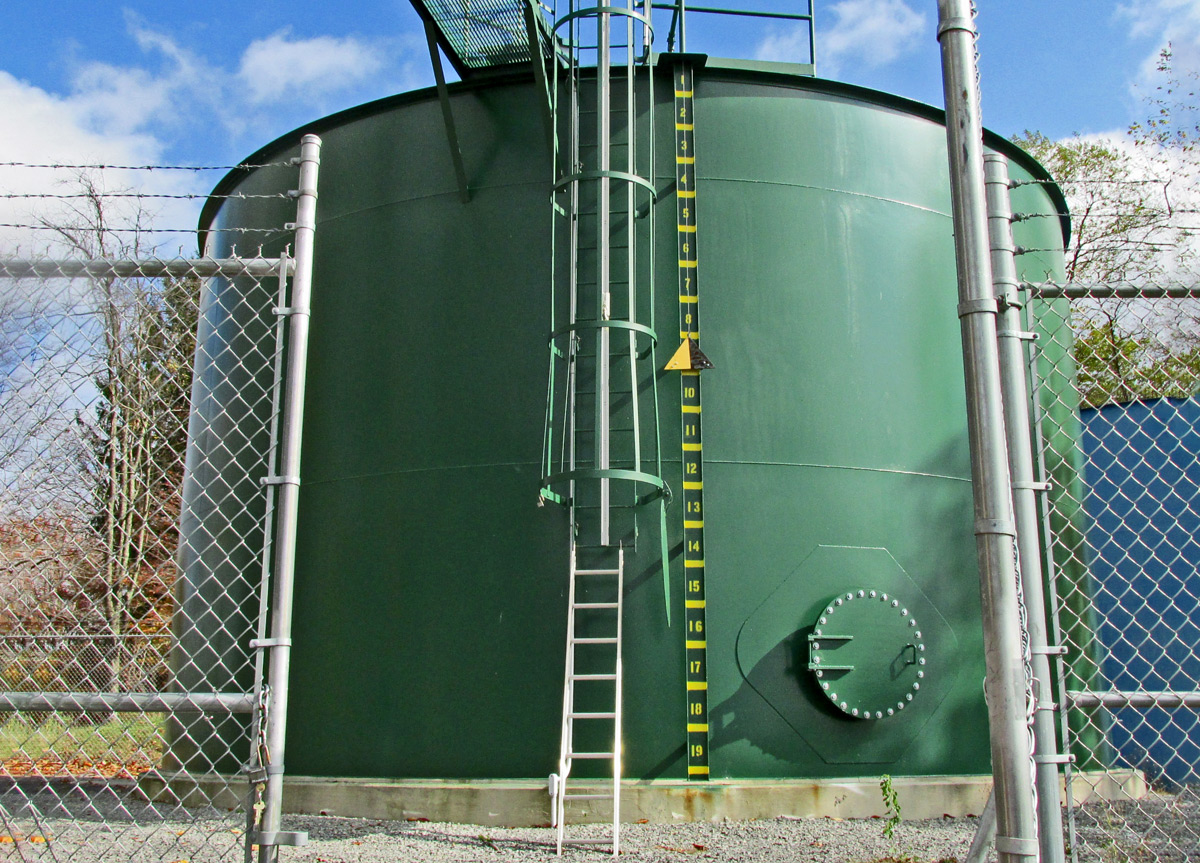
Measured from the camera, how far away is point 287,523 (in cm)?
330

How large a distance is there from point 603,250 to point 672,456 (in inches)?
56.2

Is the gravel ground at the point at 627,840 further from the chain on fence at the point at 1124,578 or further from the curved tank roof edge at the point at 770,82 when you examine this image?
the curved tank roof edge at the point at 770,82

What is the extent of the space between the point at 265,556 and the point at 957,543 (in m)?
5.16

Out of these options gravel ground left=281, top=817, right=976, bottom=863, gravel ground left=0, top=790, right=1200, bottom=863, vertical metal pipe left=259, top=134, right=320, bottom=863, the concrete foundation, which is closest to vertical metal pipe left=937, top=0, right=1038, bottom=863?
vertical metal pipe left=259, top=134, right=320, bottom=863

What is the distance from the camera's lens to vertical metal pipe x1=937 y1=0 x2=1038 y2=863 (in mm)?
2254

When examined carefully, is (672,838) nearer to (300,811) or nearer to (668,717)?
(668,717)

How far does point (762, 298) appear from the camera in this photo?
7062 millimetres

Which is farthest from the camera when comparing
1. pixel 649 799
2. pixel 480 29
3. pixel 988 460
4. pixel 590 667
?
pixel 480 29

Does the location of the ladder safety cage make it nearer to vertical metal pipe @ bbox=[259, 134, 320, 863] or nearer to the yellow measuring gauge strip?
the yellow measuring gauge strip

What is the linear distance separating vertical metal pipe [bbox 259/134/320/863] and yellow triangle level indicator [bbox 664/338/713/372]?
11.7ft

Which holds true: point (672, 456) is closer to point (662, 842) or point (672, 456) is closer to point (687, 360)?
point (687, 360)

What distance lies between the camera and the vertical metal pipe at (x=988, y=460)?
225 cm

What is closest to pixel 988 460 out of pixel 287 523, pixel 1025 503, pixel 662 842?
pixel 1025 503

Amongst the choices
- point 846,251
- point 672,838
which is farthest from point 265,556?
point 846,251
